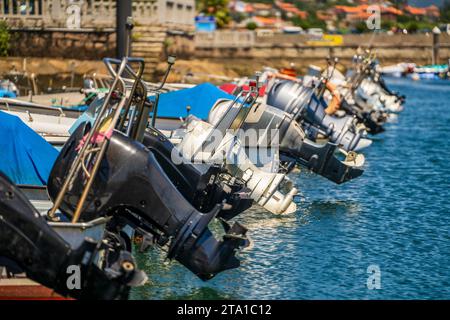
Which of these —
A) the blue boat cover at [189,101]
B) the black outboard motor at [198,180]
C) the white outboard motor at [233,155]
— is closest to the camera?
the black outboard motor at [198,180]

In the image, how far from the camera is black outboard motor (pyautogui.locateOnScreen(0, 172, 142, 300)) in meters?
12.0

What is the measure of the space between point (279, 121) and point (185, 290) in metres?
8.64

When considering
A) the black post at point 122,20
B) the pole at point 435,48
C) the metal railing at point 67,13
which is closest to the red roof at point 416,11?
the metal railing at point 67,13

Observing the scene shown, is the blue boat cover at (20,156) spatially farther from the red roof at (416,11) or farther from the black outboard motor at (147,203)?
the red roof at (416,11)

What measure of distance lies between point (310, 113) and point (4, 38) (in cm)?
2629

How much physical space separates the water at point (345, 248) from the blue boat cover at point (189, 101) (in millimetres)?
3720

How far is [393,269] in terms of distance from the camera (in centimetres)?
1766

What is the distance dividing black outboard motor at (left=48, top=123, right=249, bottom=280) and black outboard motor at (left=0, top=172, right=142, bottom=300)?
43.3 inches

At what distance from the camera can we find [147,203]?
13352 millimetres

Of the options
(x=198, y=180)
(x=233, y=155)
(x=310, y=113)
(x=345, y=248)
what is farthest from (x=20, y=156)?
(x=310, y=113)

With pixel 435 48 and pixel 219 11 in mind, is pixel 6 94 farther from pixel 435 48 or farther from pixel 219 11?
pixel 435 48

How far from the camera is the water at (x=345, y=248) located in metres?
15.9

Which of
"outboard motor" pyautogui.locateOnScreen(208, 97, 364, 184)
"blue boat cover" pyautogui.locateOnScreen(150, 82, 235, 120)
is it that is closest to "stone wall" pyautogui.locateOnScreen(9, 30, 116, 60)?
"blue boat cover" pyautogui.locateOnScreen(150, 82, 235, 120)
